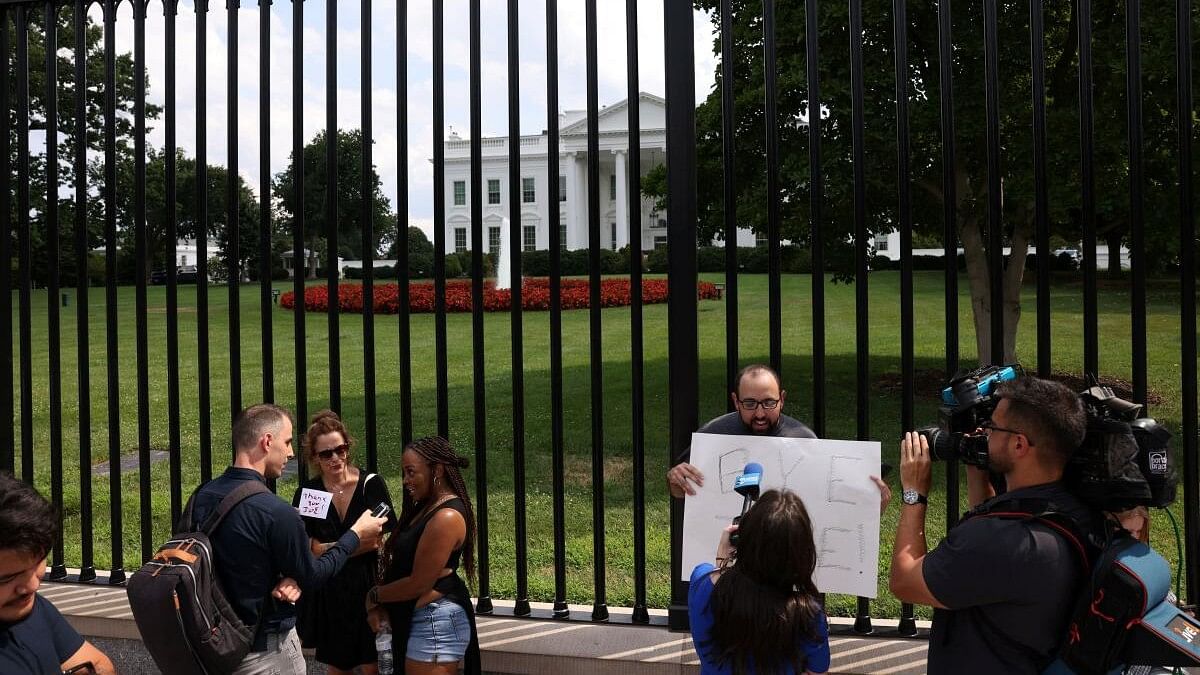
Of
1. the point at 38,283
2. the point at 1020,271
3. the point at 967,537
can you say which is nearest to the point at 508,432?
the point at 1020,271

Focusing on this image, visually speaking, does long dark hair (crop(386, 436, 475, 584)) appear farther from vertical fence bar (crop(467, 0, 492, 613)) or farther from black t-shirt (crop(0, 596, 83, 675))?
black t-shirt (crop(0, 596, 83, 675))

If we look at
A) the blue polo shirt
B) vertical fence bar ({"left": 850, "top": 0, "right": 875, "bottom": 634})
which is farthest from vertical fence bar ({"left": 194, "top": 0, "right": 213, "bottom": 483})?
vertical fence bar ({"left": 850, "top": 0, "right": 875, "bottom": 634})

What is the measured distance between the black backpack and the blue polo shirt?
0.05 m

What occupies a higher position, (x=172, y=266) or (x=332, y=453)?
(x=172, y=266)

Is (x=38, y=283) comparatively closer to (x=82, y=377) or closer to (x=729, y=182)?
(x=82, y=377)

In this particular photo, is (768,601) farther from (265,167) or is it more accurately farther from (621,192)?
(621,192)

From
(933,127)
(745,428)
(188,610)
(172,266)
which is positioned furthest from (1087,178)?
(933,127)

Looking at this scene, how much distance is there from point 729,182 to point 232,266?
237 cm

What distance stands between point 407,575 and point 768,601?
67.8 inches

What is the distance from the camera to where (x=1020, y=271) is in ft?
40.4

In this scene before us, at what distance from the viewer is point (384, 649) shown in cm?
404

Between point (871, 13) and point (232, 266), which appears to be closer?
point (232, 266)

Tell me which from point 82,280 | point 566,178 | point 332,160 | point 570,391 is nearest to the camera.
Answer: point 332,160

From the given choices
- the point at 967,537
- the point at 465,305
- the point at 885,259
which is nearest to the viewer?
the point at 967,537
